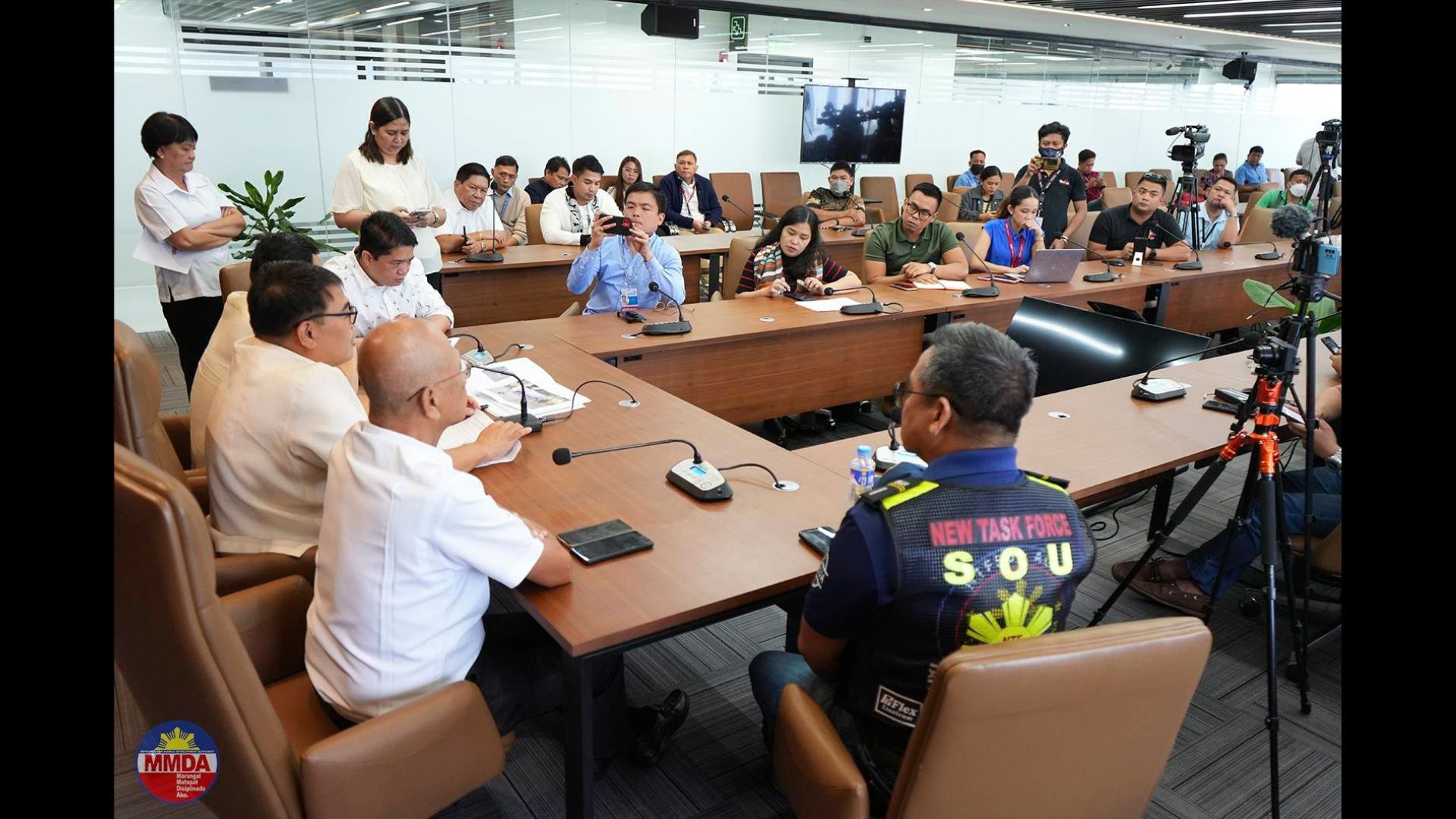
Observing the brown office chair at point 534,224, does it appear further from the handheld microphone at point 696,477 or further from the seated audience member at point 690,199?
the handheld microphone at point 696,477

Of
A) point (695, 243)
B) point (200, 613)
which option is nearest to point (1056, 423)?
point (200, 613)

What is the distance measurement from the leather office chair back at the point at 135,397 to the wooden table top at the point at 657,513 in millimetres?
754

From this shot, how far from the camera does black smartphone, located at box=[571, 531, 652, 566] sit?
1.82 meters

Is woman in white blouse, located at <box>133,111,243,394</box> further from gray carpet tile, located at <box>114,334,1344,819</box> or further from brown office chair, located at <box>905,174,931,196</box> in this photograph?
brown office chair, located at <box>905,174,931,196</box>

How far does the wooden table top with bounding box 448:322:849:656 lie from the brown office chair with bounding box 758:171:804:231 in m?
6.86

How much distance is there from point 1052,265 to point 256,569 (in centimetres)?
425

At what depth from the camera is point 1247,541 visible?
275 cm

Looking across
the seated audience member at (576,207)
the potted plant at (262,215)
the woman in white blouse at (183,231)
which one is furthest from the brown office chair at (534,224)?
the woman in white blouse at (183,231)

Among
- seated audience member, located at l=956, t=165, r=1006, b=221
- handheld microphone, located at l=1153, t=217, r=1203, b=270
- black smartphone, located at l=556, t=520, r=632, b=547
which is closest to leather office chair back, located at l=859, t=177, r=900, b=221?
seated audience member, located at l=956, t=165, r=1006, b=221

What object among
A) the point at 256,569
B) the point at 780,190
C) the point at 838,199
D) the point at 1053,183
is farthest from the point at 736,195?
the point at 256,569
